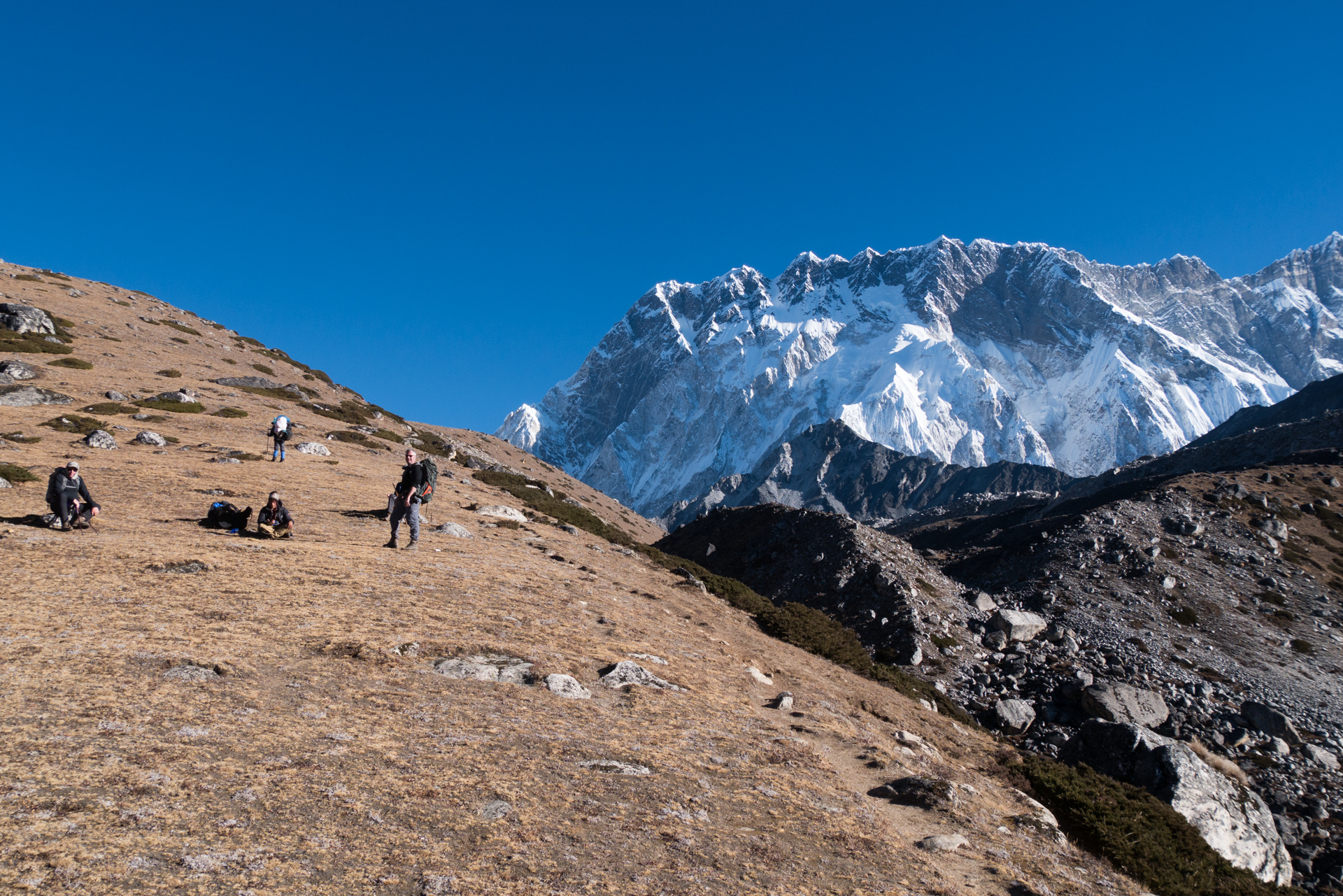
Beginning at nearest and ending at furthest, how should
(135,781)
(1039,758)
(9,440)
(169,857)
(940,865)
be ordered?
(169,857), (135,781), (940,865), (1039,758), (9,440)

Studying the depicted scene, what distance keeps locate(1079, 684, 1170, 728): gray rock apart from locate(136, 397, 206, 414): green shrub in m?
50.5

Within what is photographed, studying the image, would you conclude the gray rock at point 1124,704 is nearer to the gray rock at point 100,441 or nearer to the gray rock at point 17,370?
the gray rock at point 100,441

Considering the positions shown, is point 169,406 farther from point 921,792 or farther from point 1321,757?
point 1321,757

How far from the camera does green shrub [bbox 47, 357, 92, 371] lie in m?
44.5

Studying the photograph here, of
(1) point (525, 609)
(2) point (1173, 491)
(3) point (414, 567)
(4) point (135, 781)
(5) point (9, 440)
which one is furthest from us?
(2) point (1173, 491)

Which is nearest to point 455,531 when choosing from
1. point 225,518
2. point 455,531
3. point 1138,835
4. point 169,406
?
point 455,531

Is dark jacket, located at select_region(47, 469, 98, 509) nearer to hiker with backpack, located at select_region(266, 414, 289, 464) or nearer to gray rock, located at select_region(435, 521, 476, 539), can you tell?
gray rock, located at select_region(435, 521, 476, 539)

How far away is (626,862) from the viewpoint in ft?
25.3

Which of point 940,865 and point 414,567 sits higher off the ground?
point 414,567

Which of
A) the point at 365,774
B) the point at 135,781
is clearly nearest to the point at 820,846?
the point at 365,774

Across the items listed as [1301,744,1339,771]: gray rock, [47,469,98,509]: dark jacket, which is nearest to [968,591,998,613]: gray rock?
[1301,744,1339,771]: gray rock

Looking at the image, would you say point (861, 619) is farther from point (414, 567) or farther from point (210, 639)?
point (210, 639)

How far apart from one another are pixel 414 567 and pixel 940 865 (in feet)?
50.7

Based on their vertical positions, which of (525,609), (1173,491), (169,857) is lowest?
(169,857)
